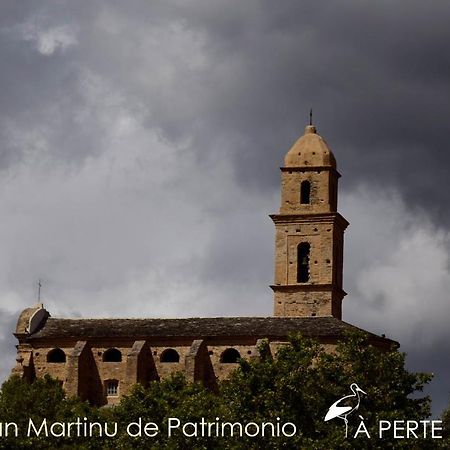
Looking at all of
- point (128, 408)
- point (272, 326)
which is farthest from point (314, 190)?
point (128, 408)

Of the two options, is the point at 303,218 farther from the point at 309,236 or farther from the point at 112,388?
the point at 112,388

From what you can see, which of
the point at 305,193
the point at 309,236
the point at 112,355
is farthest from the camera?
the point at 305,193

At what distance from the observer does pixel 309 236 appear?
11312 cm

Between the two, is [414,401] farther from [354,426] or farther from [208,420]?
[208,420]

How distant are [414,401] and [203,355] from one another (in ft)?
100

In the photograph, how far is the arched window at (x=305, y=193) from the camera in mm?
114188

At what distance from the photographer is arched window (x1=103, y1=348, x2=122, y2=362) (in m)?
105

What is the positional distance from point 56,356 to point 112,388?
3953 millimetres

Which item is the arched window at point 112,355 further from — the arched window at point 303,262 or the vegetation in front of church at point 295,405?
the vegetation in front of church at point 295,405

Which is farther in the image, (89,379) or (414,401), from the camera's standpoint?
(89,379)

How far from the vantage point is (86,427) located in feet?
259

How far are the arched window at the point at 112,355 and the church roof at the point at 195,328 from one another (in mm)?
769

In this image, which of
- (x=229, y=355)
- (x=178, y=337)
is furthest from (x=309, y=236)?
(x=178, y=337)

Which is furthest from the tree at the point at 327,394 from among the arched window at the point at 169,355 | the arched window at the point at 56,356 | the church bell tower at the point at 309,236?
the church bell tower at the point at 309,236
